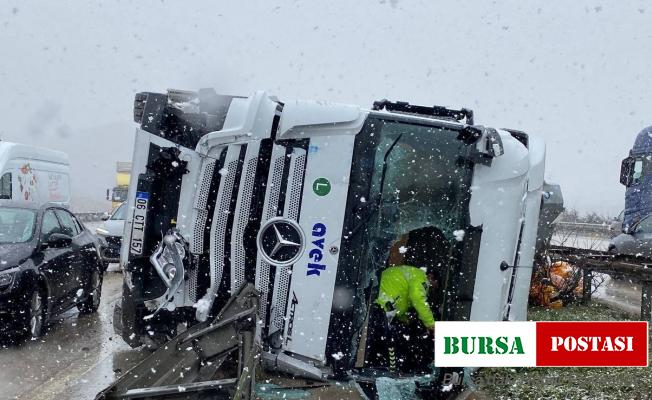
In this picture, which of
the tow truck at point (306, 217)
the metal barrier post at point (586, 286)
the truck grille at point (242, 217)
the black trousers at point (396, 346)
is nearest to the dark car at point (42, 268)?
the tow truck at point (306, 217)

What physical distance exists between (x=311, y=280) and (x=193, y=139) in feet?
4.80

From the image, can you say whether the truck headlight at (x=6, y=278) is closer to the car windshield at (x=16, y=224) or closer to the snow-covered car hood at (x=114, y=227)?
the car windshield at (x=16, y=224)

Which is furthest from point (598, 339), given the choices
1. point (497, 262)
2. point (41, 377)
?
point (41, 377)

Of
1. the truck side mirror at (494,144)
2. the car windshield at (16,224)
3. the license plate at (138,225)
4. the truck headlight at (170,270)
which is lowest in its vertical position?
the car windshield at (16,224)

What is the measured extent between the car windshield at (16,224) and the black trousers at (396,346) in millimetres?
4231

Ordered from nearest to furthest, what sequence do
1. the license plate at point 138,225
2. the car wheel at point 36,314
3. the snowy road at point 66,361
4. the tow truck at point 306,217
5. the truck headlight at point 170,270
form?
the tow truck at point 306,217, the truck headlight at point 170,270, the license plate at point 138,225, the snowy road at point 66,361, the car wheel at point 36,314

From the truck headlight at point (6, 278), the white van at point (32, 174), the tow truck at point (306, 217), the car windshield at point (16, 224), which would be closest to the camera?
the tow truck at point (306, 217)

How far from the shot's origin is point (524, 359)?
5.37 m

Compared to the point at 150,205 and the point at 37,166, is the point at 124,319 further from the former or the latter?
the point at 37,166

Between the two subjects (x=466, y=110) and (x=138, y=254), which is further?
(x=466, y=110)

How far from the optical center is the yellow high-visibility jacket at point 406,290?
17.3 feet

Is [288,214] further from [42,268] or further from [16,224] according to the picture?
[16,224]

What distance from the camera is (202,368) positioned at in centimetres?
399

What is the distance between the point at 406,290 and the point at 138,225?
7.28 ft
